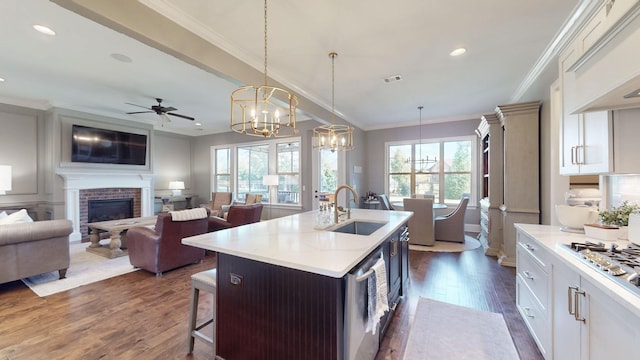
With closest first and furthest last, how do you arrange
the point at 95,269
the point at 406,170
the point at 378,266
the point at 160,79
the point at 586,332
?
the point at 586,332 → the point at 378,266 → the point at 95,269 → the point at 160,79 → the point at 406,170

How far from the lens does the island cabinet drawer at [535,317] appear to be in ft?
5.64

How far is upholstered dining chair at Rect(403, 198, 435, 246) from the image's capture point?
15.8 ft

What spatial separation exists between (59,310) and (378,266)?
10.5ft

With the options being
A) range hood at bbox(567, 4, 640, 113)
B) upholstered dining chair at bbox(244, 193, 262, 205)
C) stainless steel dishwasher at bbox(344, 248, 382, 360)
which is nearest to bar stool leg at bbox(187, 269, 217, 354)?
stainless steel dishwasher at bbox(344, 248, 382, 360)

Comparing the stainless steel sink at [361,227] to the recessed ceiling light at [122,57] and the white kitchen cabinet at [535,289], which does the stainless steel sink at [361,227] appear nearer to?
the white kitchen cabinet at [535,289]

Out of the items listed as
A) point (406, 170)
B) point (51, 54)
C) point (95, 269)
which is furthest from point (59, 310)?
point (406, 170)

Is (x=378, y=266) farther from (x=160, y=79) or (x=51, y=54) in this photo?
(x=51, y=54)

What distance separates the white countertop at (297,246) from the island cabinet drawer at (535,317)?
1.16 m

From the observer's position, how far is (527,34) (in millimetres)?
2596

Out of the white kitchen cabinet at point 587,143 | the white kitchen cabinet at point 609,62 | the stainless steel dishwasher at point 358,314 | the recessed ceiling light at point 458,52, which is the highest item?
the recessed ceiling light at point 458,52

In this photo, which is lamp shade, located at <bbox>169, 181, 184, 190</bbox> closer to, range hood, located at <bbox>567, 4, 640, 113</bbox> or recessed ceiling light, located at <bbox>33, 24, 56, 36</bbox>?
recessed ceiling light, located at <bbox>33, 24, 56, 36</bbox>

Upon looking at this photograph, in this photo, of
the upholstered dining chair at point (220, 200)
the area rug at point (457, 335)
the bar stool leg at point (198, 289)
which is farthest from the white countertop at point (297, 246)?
the upholstered dining chair at point (220, 200)

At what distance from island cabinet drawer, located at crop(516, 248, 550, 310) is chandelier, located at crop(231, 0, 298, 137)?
2.11 meters

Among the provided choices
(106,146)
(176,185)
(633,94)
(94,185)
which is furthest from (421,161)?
(94,185)
